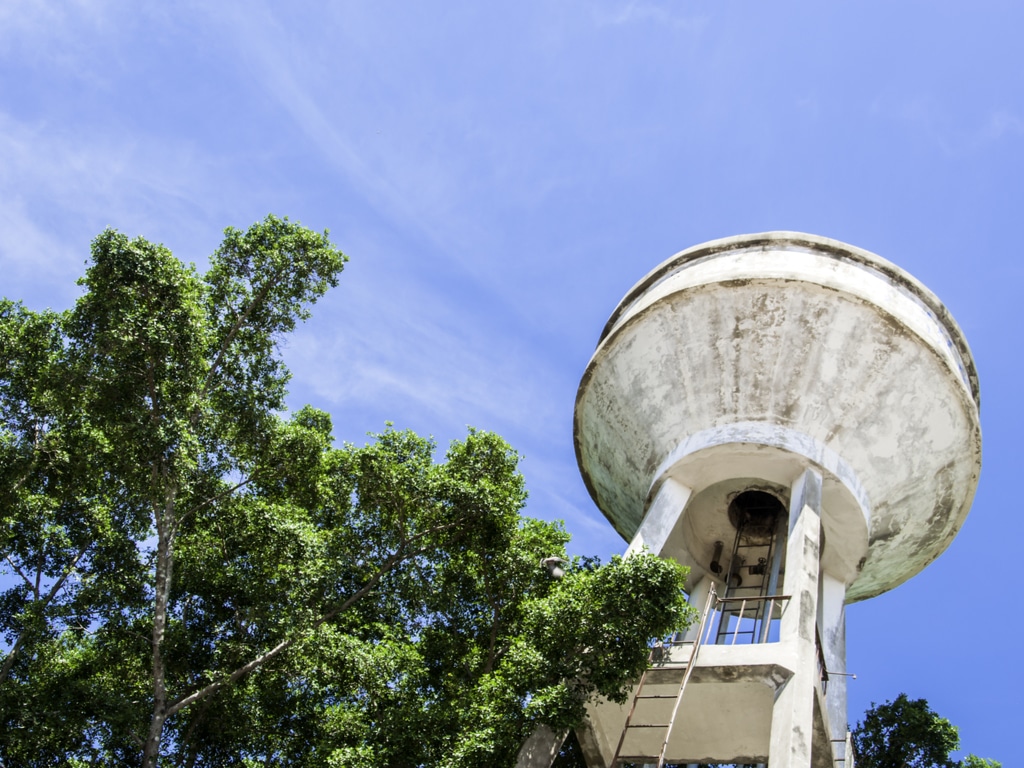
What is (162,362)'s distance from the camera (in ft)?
→ 45.2

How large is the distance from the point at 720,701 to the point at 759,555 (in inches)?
145

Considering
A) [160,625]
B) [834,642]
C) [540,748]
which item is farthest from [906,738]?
[160,625]

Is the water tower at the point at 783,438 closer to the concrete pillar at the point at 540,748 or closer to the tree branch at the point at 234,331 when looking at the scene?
the concrete pillar at the point at 540,748

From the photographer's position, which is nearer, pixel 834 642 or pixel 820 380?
pixel 820 380

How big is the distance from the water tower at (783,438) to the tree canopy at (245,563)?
1.48 meters

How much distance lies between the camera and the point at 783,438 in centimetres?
1349

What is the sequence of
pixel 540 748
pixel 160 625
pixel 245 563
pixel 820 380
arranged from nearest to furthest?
pixel 540 748
pixel 160 625
pixel 820 380
pixel 245 563

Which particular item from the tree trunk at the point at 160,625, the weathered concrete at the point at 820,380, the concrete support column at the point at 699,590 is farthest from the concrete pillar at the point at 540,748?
the tree trunk at the point at 160,625

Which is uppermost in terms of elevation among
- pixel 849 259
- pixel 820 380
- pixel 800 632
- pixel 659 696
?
pixel 849 259

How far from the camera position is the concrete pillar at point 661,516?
13.2 metres

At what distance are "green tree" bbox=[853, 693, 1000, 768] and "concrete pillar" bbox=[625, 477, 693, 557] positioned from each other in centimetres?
506

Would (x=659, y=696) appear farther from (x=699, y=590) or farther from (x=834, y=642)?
(x=699, y=590)

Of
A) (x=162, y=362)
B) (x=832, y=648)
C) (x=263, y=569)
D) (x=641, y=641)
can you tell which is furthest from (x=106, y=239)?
(x=832, y=648)

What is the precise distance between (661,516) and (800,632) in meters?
2.38
